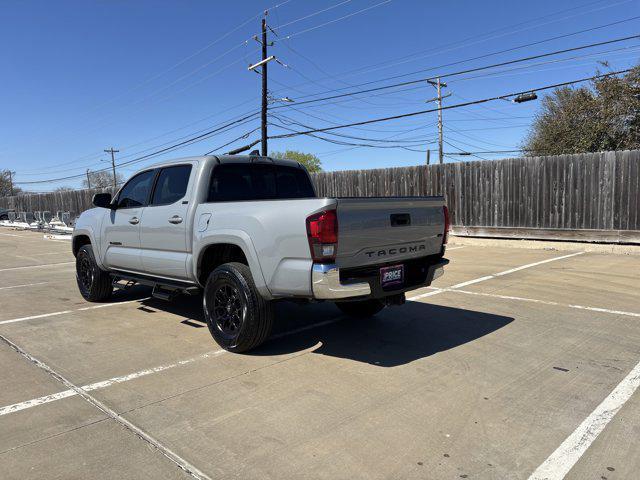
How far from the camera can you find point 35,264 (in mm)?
12562

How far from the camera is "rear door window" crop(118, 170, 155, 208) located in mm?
6039

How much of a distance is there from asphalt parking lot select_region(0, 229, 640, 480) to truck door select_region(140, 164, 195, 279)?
807 mm

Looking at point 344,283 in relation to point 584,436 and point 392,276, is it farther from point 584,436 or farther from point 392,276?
point 584,436

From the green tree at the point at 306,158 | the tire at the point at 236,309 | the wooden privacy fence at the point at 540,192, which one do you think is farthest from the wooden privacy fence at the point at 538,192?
the green tree at the point at 306,158

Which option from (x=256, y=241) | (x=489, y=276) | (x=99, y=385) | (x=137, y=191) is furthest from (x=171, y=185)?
(x=489, y=276)

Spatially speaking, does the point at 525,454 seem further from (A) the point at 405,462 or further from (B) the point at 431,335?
(B) the point at 431,335

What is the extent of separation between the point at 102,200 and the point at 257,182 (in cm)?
234

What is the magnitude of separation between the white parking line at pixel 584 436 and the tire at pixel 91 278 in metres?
6.30

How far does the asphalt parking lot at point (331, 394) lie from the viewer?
2.82m

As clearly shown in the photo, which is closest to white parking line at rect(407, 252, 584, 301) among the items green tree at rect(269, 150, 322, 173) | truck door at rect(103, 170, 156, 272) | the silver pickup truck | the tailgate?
the silver pickup truck

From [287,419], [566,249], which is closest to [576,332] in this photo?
[287,419]

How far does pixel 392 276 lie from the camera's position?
14.7ft

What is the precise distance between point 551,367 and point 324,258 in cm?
236

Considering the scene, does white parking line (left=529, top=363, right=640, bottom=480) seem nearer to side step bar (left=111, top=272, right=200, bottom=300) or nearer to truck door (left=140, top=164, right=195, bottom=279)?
side step bar (left=111, top=272, right=200, bottom=300)
